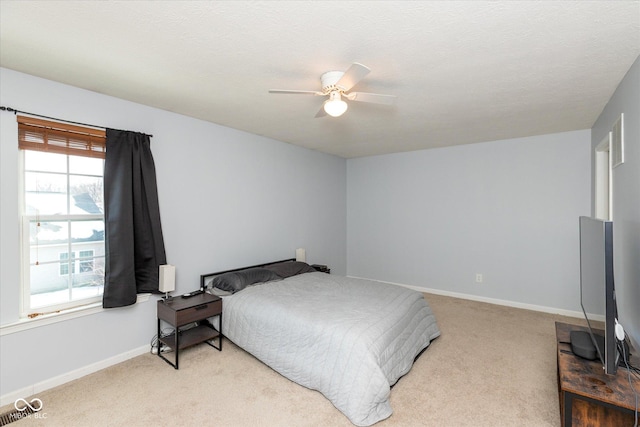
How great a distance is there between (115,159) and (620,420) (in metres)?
3.97

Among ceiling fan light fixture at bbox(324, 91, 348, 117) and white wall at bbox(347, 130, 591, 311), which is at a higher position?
ceiling fan light fixture at bbox(324, 91, 348, 117)

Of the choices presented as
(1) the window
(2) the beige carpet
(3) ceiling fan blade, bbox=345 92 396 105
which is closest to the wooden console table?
(2) the beige carpet

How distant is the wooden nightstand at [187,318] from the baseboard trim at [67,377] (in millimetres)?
257

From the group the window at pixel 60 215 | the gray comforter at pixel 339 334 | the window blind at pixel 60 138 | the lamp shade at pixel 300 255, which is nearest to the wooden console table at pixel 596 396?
the gray comforter at pixel 339 334

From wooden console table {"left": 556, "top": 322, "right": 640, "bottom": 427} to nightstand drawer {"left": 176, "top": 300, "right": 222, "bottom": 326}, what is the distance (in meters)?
2.78

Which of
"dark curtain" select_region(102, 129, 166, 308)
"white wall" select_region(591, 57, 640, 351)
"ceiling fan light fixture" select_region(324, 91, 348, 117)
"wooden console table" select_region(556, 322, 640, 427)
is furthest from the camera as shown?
"dark curtain" select_region(102, 129, 166, 308)

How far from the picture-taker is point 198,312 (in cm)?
291

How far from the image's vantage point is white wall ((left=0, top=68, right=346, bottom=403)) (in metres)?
2.28

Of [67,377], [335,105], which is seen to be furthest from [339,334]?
[67,377]

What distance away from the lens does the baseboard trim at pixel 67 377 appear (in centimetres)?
225

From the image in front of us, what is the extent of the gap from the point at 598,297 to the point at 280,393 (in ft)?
7.28

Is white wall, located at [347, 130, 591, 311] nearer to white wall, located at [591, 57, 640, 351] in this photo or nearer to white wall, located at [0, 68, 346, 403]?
white wall, located at [0, 68, 346, 403]

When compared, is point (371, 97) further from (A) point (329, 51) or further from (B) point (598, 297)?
(B) point (598, 297)

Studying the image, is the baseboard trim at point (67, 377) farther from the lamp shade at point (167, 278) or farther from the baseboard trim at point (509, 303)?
the baseboard trim at point (509, 303)
